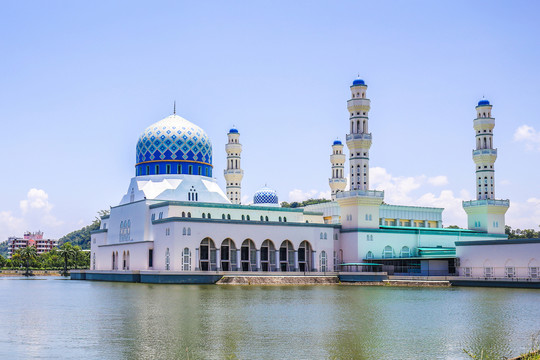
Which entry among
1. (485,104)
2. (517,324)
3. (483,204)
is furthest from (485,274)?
(517,324)

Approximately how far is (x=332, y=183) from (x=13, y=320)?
2365 inches

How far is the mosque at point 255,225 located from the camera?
6178 cm

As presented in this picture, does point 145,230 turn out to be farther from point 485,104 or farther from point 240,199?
point 485,104

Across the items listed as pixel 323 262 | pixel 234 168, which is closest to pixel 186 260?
pixel 323 262

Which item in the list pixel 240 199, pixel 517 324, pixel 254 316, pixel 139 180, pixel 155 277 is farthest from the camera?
pixel 240 199

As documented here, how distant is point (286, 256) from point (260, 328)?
42810 mm

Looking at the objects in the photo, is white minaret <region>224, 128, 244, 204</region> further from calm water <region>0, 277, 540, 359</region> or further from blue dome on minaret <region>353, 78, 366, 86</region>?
calm water <region>0, 277, 540, 359</region>

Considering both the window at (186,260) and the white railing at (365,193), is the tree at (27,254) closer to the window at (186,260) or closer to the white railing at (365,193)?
the window at (186,260)

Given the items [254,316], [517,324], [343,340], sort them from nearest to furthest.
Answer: [343,340], [517,324], [254,316]

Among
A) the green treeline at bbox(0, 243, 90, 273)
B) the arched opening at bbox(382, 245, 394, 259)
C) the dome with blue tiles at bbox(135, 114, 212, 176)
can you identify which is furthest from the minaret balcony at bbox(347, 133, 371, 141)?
the green treeline at bbox(0, 243, 90, 273)

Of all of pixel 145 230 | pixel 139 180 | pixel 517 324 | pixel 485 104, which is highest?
pixel 485 104

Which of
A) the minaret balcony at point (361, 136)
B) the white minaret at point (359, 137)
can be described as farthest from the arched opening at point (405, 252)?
the minaret balcony at point (361, 136)

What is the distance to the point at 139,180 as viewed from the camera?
70.1 metres

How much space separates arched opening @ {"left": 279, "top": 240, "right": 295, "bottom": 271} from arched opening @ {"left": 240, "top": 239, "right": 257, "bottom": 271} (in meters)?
3.25
